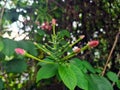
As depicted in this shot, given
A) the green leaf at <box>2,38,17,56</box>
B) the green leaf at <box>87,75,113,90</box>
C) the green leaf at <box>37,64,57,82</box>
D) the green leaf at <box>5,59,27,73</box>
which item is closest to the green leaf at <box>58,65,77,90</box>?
the green leaf at <box>37,64,57,82</box>

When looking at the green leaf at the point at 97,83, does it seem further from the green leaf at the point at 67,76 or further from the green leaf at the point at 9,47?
the green leaf at the point at 9,47

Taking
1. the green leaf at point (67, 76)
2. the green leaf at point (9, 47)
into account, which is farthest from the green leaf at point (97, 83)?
the green leaf at point (9, 47)

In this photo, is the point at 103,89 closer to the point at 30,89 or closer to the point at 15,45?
Result: the point at 15,45

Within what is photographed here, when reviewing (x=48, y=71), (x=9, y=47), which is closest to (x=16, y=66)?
(x=9, y=47)

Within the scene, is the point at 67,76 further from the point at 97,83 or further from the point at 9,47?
the point at 9,47

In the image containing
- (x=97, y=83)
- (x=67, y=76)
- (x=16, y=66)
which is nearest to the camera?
(x=67, y=76)

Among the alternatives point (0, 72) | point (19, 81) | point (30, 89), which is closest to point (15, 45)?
point (0, 72)

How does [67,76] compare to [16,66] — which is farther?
[16,66]
